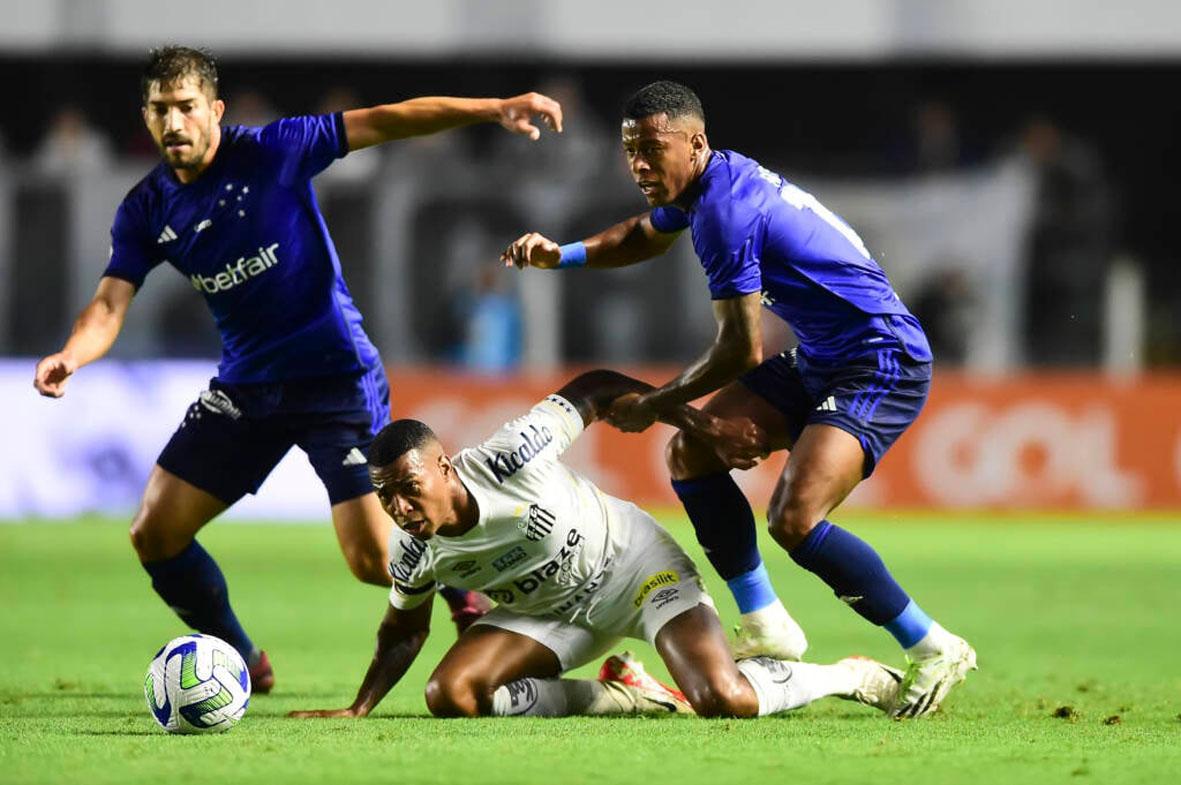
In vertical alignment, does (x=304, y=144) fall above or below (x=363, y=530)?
above

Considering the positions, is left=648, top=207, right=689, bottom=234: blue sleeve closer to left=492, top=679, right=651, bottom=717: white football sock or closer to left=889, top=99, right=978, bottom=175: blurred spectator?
left=492, top=679, right=651, bottom=717: white football sock

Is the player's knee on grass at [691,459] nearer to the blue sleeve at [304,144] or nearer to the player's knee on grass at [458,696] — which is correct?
the player's knee on grass at [458,696]

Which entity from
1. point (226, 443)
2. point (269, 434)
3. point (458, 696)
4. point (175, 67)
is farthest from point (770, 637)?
point (175, 67)

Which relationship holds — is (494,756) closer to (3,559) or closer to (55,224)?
(3,559)

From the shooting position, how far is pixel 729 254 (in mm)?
6820

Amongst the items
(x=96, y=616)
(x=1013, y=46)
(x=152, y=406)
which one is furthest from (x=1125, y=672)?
(x=1013, y=46)

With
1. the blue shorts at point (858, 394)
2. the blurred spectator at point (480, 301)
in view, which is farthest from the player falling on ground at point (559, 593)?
the blurred spectator at point (480, 301)

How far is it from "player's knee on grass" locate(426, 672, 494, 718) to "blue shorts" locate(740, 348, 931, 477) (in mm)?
1628

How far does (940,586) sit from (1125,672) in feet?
12.0

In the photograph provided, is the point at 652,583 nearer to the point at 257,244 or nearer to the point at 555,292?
the point at 257,244

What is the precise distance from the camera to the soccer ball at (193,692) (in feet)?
21.2

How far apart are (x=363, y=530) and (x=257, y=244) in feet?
4.19

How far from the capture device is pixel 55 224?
16.9m

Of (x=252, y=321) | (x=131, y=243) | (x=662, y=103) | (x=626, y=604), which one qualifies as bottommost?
(x=626, y=604)
